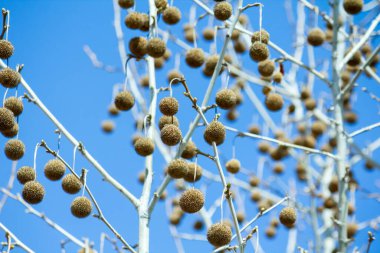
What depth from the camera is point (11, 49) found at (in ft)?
10.2

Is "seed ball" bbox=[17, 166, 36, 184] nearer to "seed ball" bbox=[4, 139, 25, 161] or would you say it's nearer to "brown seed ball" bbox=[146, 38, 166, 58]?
"seed ball" bbox=[4, 139, 25, 161]

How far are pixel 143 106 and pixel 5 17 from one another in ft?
8.80

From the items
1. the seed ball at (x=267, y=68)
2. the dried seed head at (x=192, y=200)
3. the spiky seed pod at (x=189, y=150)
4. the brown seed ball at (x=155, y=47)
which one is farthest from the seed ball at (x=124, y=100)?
the seed ball at (x=267, y=68)

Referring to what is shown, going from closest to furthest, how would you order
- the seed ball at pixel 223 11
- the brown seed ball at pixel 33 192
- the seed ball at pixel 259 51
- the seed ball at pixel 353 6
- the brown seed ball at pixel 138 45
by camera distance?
1. the brown seed ball at pixel 33 192
2. the seed ball at pixel 259 51
3. the seed ball at pixel 223 11
4. the brown seed ball at pixel 138 45
5. the seed ball at pixel 353 6

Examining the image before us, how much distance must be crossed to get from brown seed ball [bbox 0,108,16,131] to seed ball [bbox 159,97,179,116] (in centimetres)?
75

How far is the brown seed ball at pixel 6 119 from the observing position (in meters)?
2.95

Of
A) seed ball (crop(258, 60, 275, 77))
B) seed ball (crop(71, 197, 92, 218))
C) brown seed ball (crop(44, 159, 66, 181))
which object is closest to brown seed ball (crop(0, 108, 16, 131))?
brown seed ball (crop(44, 159, 66, 181))

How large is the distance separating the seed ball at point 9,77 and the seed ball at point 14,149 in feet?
0.96

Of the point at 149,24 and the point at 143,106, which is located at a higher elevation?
the point at 143,106

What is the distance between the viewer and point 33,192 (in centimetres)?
291

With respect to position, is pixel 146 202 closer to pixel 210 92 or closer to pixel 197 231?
pixel 210 92

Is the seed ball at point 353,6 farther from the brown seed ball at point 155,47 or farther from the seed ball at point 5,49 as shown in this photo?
the seed ball at point 5,49

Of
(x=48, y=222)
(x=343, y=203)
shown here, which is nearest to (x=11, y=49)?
(x=48, y=222)

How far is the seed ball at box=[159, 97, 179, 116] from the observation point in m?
3.09
